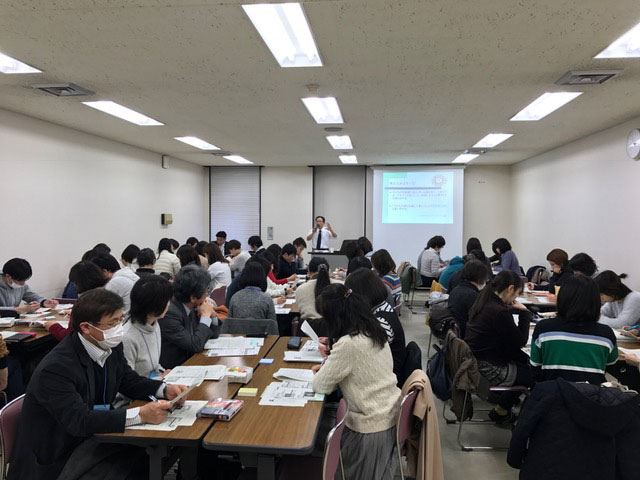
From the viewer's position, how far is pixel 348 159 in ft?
28.8

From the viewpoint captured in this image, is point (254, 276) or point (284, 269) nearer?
point (254, 276)

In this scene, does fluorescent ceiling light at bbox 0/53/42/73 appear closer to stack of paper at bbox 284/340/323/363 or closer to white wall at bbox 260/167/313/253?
stack of paper at bbox 284/340/323/363

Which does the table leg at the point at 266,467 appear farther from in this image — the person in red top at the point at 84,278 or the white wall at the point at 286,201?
the white wall at the point at 286,201

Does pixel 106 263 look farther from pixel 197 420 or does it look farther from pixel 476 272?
pixel 476 272

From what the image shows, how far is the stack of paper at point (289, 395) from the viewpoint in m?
2.00

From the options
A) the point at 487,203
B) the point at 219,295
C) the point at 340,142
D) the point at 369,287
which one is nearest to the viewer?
the point at 369,287

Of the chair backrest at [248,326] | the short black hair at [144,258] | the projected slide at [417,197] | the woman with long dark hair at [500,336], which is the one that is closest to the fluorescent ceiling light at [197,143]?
the short black hair at [144,258]

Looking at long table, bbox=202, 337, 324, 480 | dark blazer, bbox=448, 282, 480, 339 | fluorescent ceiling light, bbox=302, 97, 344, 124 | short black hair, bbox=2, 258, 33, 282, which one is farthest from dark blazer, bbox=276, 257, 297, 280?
A: long table, bbox=202, 337, 324, 480

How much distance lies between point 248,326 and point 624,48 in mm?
3566

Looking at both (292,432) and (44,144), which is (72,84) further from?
(292,432)

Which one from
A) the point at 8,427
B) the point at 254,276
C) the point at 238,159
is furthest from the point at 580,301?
the point at 238,159

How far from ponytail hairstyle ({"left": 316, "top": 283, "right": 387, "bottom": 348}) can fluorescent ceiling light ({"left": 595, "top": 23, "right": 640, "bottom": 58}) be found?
2688mm

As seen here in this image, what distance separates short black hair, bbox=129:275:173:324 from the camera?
2.18 metres

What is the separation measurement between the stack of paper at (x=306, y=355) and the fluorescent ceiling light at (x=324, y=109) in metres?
2.69
